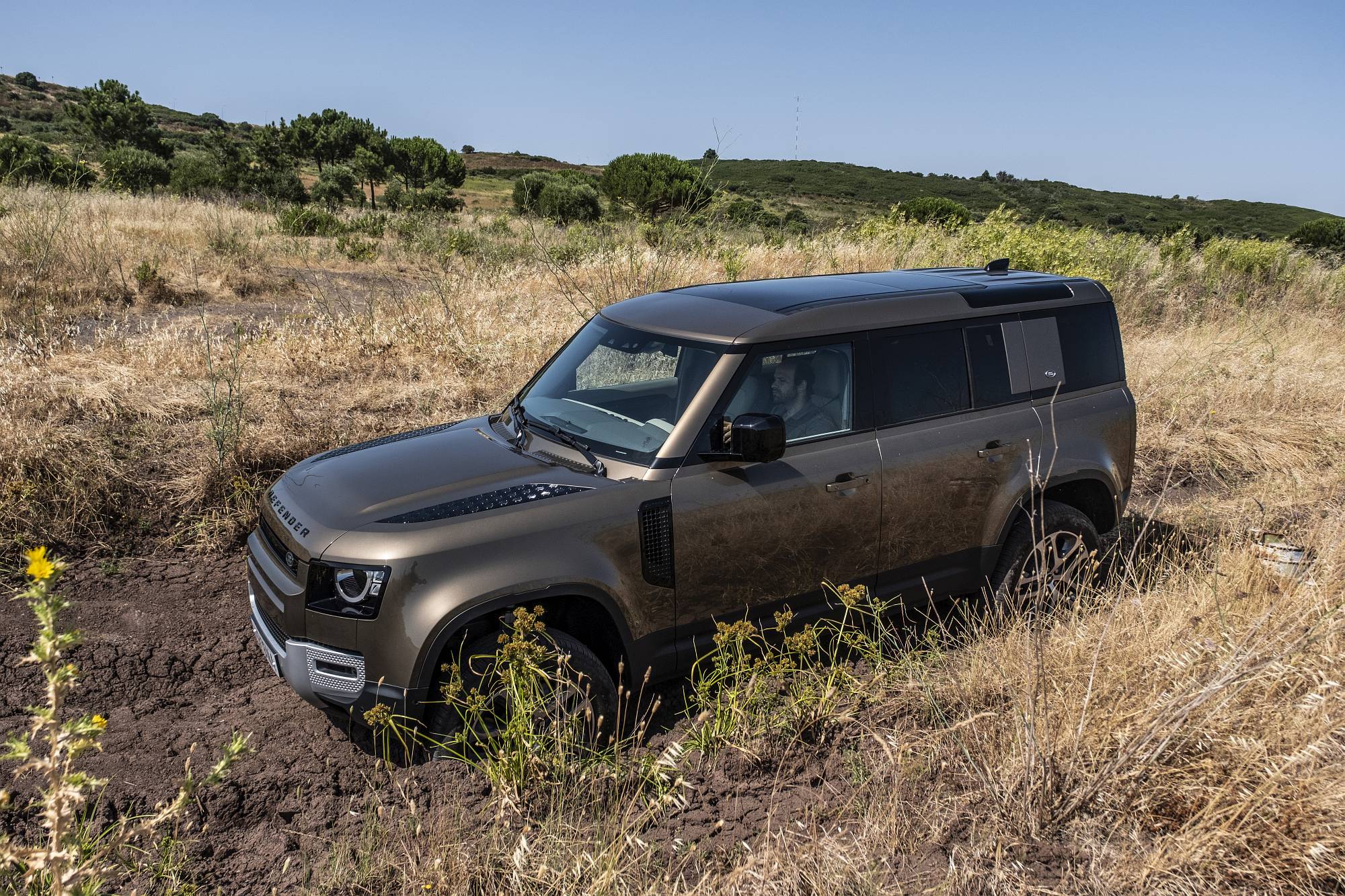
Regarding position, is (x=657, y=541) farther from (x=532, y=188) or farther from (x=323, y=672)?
(x=532, y=188)

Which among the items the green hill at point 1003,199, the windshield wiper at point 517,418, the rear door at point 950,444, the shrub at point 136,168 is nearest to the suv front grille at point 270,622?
the windshield wiper at point 517,418

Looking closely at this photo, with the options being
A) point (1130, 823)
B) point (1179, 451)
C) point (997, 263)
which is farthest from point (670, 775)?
point (1179, 451)

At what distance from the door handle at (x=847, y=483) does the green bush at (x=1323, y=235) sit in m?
30.8

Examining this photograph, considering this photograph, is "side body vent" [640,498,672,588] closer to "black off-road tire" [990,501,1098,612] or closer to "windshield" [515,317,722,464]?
"windshield" [515,317,722,464]

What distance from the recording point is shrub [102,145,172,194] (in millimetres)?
26344

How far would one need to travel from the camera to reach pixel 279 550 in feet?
12.0

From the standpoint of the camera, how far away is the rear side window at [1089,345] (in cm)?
482

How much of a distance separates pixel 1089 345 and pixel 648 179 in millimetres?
25045

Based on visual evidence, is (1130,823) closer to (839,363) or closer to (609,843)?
(609,843)

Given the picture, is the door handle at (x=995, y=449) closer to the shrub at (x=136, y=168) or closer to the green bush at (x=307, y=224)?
the green bush at (x=307, y=224)

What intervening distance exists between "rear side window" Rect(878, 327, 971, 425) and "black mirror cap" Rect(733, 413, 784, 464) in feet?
2.52

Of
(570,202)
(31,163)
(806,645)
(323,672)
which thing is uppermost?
(31,163)

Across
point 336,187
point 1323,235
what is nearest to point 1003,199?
point 1323,235

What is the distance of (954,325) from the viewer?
441 cm
